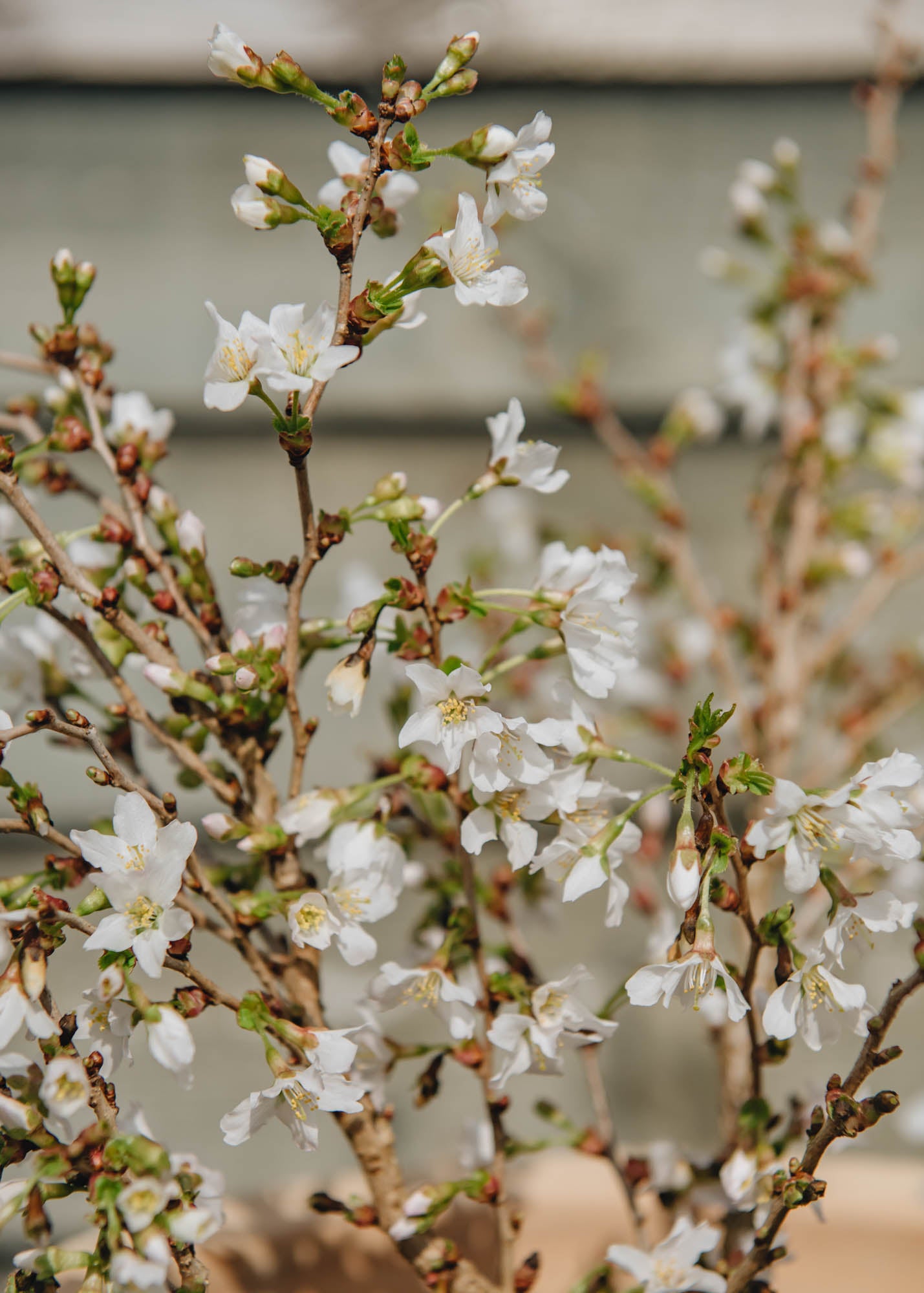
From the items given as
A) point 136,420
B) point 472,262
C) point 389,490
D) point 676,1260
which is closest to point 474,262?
point 472,262

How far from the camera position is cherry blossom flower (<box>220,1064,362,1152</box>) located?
370mm

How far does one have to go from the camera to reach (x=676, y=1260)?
1.40ft

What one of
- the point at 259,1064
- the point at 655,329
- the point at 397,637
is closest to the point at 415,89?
the point at 397,637

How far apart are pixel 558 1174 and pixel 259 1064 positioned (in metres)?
0.52

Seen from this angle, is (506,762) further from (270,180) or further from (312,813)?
(270,180)

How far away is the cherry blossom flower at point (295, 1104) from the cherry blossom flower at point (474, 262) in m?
0.30

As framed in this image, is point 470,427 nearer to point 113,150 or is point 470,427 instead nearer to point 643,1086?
point 113,150

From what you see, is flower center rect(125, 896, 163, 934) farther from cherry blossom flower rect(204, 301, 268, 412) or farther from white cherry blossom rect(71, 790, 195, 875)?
cherry blossom flower rect(204, 301, 268, 412)

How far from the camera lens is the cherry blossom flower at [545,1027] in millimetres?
405

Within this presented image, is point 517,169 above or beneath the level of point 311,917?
above

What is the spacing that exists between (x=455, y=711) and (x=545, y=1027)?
14 centimetres

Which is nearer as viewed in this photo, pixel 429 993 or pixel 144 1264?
pixel 144 1264

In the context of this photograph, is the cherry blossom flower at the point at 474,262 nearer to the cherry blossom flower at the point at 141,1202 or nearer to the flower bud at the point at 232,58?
the flower bud at the point at 232,58

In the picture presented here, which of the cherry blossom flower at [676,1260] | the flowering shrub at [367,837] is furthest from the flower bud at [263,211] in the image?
the cherry blossom flower at [676,1260]
